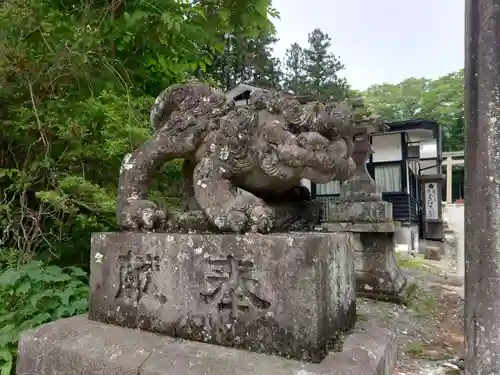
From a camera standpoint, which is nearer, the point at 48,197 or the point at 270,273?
the point at 270,273

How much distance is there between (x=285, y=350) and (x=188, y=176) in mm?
1125

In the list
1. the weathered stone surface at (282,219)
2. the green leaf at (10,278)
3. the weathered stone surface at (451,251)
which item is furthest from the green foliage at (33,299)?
the weathered stone surface at (451,251)

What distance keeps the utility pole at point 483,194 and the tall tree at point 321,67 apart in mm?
15071

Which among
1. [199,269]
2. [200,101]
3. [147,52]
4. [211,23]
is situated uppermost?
[211,23]

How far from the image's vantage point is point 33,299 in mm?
2324

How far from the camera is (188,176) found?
2195mm

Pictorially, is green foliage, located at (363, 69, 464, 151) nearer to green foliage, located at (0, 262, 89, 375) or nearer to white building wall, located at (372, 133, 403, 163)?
white building wall, located at (372, 133, 403, 163)

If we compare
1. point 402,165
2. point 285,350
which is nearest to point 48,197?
point 285,350

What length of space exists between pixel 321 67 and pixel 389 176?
9.49 meters

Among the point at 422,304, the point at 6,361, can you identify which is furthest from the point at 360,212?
the point at 6,361

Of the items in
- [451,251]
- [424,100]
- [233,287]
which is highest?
[424,100]

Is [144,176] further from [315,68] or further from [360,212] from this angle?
[315,68]

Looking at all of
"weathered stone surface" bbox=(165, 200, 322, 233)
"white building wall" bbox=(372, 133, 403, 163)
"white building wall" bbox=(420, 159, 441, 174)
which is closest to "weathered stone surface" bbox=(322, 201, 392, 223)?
"weathered stone surface" bbox=(165, 200, 322, 233)

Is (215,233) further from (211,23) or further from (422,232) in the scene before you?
(422,232)
